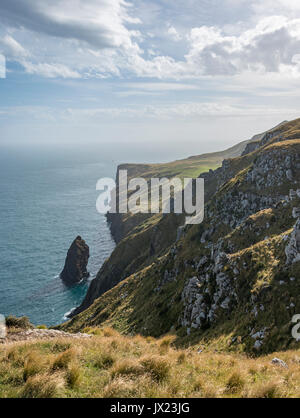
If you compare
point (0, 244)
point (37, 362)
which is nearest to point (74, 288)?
point (0, 244)

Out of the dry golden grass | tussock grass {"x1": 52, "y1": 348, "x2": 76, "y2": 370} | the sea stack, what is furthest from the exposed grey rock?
the sea stack

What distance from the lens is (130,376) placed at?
406 inches

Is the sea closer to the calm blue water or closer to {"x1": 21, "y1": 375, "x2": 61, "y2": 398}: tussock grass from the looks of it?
the calm blue water

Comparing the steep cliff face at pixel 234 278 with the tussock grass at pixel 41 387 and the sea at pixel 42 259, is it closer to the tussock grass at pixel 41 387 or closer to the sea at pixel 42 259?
the tussock grass at pixel 41 387

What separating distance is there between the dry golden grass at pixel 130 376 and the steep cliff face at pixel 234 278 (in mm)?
9734

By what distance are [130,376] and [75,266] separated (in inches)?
4220

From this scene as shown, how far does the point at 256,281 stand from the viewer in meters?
28.4

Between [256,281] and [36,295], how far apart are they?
88.0 m

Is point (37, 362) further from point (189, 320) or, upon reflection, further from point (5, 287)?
point (5, 287)

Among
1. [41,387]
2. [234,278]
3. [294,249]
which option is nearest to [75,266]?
[234,278]

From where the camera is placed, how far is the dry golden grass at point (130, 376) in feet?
29.7

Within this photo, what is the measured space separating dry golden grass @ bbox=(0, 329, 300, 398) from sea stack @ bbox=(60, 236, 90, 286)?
101 meters

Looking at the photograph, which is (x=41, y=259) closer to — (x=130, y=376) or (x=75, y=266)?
(x=75, y=266)

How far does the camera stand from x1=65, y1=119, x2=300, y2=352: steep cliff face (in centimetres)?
2414
